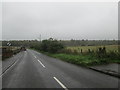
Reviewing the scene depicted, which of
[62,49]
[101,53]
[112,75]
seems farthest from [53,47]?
[112,75]

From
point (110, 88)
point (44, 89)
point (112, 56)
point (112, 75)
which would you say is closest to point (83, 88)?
point (110, 88)

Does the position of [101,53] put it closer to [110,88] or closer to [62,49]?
[110,88]

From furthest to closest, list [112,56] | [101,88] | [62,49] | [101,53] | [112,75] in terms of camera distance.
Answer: [62,49] < [101,53] < [112,56] < [112,75] < [101,88]

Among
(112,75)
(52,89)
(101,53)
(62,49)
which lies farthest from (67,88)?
(62,49)

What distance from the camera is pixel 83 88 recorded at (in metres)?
7.23

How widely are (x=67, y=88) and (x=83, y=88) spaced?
72cm

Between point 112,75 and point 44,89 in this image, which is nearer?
point 44,89

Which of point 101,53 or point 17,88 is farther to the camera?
point 101,53

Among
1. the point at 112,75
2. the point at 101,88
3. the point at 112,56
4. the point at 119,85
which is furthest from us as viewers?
the point at 112,56

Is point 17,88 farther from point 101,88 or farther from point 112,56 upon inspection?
point 112,56

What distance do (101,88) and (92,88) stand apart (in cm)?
39

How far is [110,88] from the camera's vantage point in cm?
718

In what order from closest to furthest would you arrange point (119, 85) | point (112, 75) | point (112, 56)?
point (119, 85) < point (112, 75) < point (112, 56)

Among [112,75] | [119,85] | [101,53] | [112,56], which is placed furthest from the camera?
[101,53]
